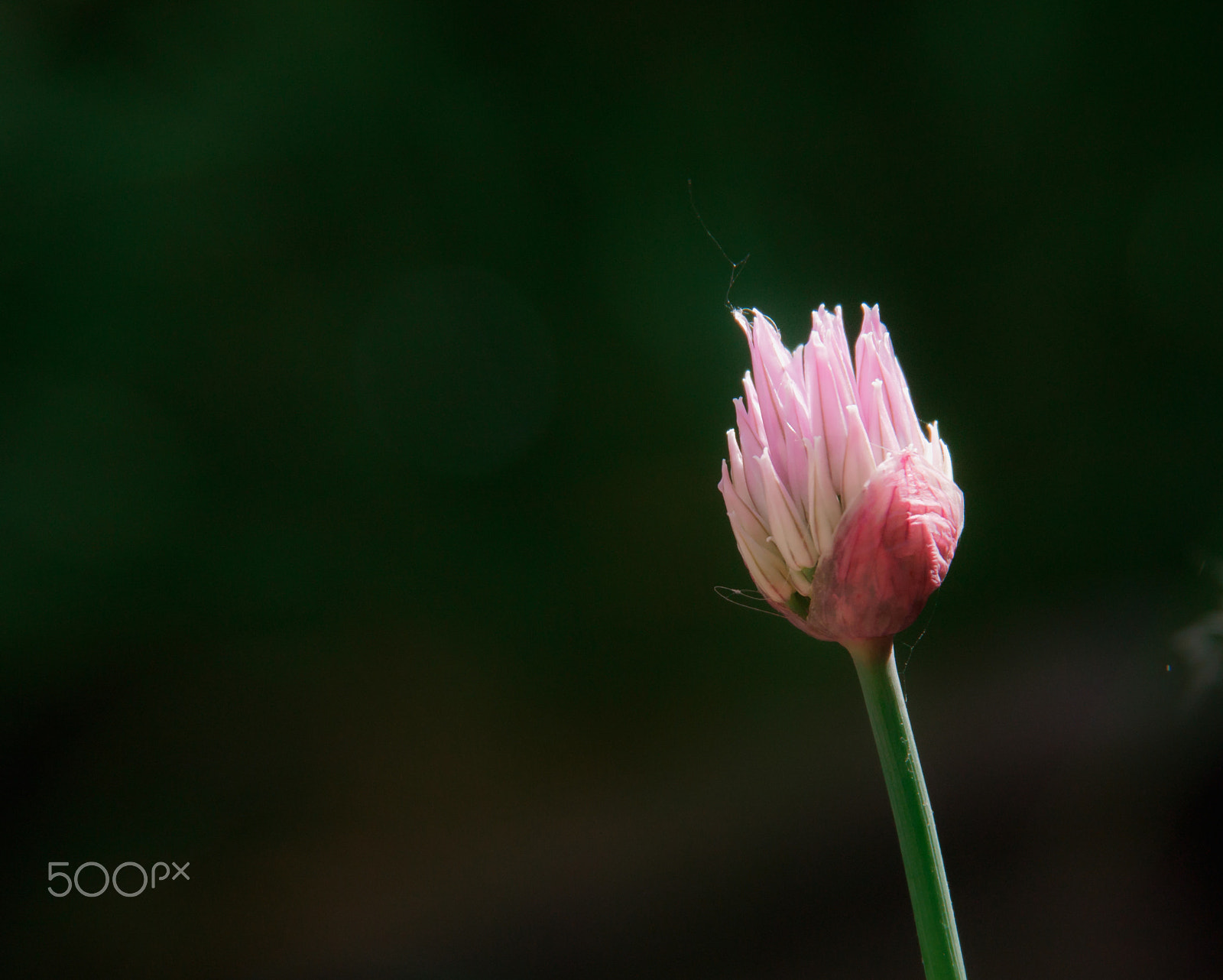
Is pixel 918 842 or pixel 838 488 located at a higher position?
pixel 838 488

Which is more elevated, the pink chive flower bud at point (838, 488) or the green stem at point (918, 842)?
the pink chive flower bud at point (838, 488)

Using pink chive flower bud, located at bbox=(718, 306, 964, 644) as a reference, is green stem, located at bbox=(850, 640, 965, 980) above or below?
below

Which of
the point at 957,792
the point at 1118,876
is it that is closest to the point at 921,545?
the point at 957,792

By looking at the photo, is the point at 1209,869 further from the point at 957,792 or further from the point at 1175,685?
the point at 957,792
